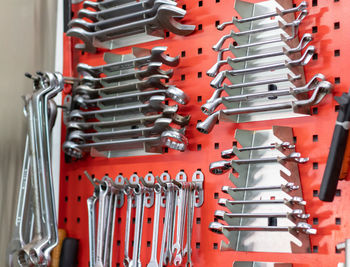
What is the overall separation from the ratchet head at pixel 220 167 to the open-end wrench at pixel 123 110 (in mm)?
413

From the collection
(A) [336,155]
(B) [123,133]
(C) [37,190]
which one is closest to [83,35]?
(B) [123,133]

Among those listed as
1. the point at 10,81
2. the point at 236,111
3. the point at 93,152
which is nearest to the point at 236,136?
the point at 236,111

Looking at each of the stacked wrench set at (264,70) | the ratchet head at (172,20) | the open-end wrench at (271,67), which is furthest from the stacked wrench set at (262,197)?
the ratchet head at (172,20)

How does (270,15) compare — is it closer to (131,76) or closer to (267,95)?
(267,95)

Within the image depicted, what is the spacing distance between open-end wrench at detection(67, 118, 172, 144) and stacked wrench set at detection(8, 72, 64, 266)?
0.17 metres

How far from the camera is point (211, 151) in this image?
105 inches

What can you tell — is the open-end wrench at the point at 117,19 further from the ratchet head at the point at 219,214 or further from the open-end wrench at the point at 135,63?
the ratchet head at the point at 219,214

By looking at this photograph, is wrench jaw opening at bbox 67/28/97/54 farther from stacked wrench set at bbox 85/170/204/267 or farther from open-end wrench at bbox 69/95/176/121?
stacked wrench set at bbox 85/170/204/267

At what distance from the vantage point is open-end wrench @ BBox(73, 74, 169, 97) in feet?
9.09

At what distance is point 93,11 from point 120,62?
19.1 inches

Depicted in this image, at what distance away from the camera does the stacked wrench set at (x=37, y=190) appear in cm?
276

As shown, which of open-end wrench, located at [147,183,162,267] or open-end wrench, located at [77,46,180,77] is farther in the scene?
open-end wrench, located at [77,46,180,77]

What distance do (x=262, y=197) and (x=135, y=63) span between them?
96 cm

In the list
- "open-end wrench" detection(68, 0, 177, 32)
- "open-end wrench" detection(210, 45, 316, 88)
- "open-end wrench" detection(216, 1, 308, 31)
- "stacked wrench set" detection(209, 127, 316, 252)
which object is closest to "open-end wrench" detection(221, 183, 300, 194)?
"stacked wrench set" detection(209, 127, 316, 252)
